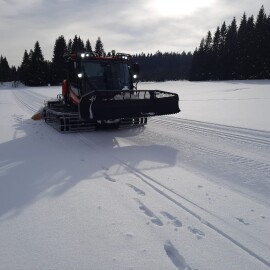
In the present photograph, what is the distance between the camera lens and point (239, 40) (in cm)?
5431

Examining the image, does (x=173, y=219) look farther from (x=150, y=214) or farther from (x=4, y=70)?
(x=4, y=70)

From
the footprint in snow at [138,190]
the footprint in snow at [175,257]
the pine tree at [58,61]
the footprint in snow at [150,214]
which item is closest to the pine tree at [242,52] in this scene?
the pine tree at [58,61]

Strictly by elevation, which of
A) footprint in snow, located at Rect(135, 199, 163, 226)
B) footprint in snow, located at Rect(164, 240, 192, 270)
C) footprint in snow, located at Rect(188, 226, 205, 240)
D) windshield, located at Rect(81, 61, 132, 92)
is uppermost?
windshield, located at Rect(81, 61, 132, 92)

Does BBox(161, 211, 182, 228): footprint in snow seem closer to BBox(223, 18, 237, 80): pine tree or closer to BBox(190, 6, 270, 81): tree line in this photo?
BBox(190, 6, 270, 81): tree line

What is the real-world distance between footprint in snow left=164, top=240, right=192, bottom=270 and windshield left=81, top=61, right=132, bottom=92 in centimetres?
691

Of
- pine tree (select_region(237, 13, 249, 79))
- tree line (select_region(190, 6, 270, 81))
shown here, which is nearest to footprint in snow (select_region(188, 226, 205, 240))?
tree line (select_region(190, 6, 270, 81))

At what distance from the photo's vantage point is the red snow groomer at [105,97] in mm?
7645

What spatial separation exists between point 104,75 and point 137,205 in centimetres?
627

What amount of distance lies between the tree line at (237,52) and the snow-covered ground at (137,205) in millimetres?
45707

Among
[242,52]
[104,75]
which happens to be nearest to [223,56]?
[242,52]

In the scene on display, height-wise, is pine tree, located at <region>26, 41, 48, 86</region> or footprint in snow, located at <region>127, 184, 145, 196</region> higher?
pine tree, located at <region>26, 41, 48, 86</region>

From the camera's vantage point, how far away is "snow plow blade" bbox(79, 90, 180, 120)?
755cm

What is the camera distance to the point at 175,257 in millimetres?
2945

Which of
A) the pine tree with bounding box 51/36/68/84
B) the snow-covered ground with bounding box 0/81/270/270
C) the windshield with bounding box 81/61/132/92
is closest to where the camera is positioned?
the snow-covered ground with bounding box 0/81/270/270
